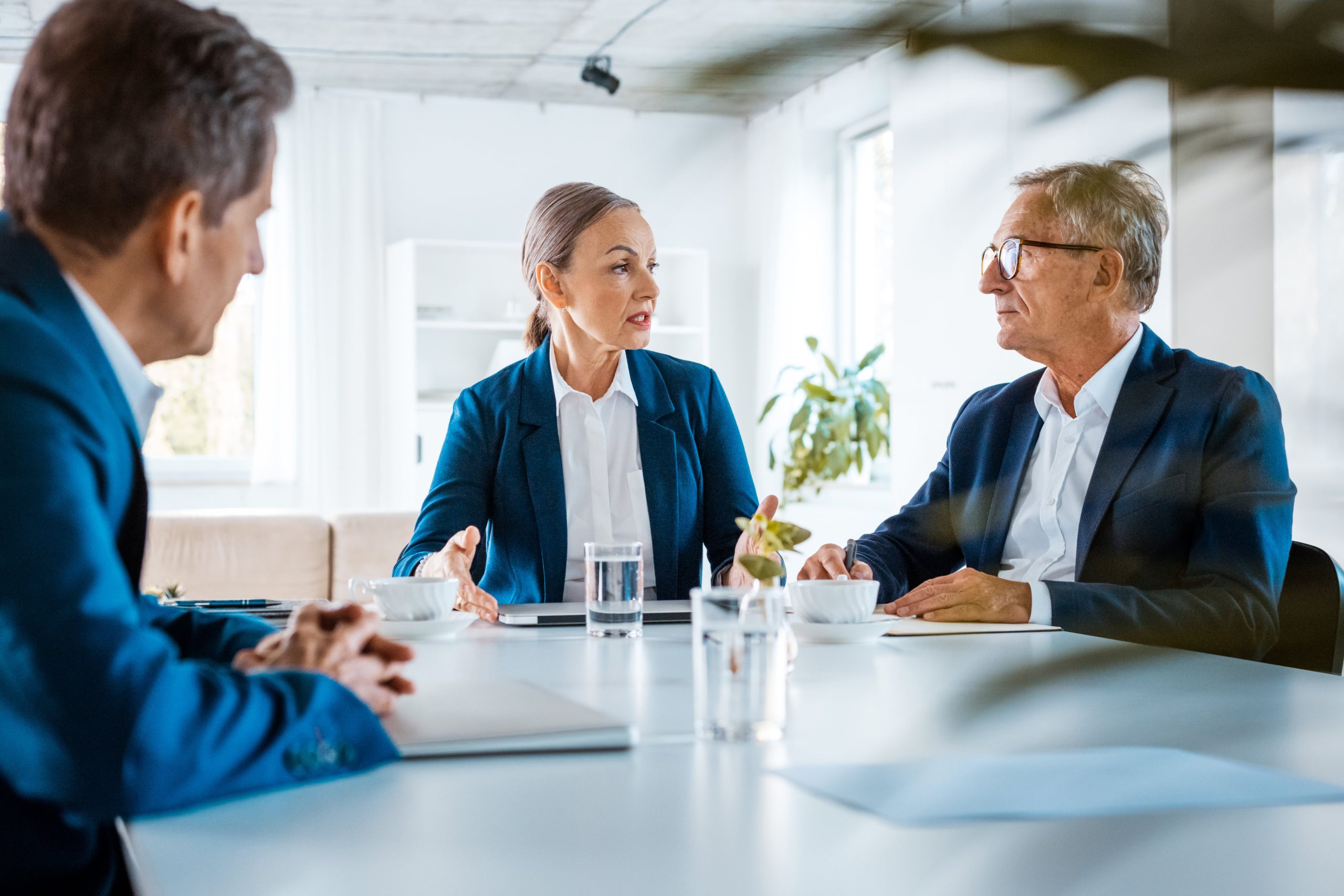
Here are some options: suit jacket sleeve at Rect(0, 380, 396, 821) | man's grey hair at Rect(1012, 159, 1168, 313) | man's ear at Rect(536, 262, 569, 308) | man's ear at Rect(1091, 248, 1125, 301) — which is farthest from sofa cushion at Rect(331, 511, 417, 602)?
man's grey hair at Rect(1012, 159, 1168, 313)

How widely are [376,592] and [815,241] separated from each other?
190 inches

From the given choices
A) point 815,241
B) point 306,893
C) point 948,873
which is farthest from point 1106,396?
point 815,241

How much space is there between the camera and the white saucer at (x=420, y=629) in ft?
4.89

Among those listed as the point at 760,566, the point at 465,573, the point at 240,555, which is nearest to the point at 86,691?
the point at 760,566

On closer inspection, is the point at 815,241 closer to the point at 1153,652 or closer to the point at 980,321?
the point at 980,321

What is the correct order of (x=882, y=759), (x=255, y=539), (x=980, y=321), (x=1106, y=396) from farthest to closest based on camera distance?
(x=980, y=321), (x=255, y=539), (x=1106, y=396), (x=882, y=759)

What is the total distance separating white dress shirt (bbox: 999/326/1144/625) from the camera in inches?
76.3

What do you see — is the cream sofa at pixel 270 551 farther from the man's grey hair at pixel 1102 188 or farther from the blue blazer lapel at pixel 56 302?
the man's grey hair at pixel 1102 188

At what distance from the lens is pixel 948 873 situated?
1.92 feet

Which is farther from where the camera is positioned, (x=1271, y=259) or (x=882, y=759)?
(x=882, y=759)

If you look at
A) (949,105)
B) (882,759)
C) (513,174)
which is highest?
(513,174)

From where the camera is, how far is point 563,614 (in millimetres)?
1706

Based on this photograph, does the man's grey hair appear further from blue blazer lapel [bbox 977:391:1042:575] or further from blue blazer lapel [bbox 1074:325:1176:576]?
blue blazer lapel [bbox 977:391:1042:575]

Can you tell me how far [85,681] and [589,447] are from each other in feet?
5.08
